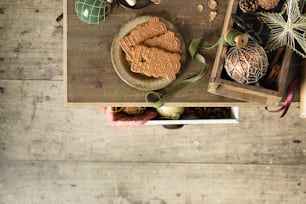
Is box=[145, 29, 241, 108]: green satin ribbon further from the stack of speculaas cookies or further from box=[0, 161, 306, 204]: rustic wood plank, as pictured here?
box=[0, 161, 306, 204]: rustic wood plank

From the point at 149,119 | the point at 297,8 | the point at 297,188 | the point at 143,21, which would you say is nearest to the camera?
the point at 297,8

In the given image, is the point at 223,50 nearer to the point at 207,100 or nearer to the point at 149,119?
the point at 207,100

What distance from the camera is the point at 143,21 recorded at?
1.20 metres

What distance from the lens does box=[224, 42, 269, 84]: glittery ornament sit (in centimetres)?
109

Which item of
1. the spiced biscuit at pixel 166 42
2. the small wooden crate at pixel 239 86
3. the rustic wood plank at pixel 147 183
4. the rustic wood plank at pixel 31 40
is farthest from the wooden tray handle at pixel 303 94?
the rustic wood plank at pixel 31 40

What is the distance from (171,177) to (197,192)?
0.31ft

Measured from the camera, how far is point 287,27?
111cm

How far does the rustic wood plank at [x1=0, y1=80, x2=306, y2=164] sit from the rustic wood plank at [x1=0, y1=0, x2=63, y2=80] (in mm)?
37

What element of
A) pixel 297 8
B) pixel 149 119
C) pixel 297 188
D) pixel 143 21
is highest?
pixel 297 8

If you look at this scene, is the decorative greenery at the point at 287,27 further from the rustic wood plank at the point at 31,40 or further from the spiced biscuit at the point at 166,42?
the rustic wood plank at the point at 31,40

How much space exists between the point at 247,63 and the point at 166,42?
8.0 inches

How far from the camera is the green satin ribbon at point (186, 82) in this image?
1.18m

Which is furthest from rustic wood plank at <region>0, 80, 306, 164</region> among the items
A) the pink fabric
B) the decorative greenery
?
the decorative greenery

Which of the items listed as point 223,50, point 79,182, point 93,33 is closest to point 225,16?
point 223,50
